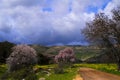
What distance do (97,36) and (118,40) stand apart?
4.45 meters

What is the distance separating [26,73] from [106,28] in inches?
1425

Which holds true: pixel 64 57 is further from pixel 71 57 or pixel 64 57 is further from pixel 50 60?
pixel 50 60

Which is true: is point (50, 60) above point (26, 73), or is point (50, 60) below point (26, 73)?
above

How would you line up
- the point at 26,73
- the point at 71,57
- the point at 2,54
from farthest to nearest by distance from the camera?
the point at 2,54 → the point at 71,57 → the point at 26,73

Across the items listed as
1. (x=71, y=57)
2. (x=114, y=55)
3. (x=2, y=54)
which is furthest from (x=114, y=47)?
(x=2, y=54)

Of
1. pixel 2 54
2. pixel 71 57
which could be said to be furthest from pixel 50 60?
pixel 71 57

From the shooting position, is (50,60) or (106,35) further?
(50,60)

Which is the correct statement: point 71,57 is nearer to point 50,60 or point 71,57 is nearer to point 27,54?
point 50,60

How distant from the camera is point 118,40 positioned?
64.9m

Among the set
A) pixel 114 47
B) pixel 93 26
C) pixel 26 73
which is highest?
pixel 93 26

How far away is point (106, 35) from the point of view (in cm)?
6594

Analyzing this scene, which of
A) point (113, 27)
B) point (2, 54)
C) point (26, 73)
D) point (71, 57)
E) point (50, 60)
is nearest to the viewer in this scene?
point (26, 73)

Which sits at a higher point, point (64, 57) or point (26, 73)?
point (64, 57)

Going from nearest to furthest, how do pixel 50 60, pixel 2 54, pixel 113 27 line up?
pixel 113 27 < pixel 2 54 < pixel 50 60
